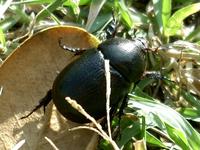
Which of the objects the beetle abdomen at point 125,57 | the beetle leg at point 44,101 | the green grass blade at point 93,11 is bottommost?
the beetle leg at point 44,101

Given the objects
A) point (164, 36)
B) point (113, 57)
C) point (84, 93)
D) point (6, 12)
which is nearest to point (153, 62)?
point (164, 36)

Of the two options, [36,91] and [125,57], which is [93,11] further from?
[36,91]

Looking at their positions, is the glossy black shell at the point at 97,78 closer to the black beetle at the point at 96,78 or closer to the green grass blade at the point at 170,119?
the black beetle at the point at 96,78

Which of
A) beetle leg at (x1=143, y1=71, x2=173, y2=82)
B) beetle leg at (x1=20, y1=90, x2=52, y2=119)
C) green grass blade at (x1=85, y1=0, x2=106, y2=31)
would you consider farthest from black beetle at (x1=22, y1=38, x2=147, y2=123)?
green grass blade at (x1=85, y1=0, x2=106, y2=31)

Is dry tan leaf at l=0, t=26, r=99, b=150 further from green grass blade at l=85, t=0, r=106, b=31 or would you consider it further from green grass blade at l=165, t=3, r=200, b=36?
green grass blade at l=165, t=3, r=200, b=36

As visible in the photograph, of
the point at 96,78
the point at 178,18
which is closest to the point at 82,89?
the point at 96,78

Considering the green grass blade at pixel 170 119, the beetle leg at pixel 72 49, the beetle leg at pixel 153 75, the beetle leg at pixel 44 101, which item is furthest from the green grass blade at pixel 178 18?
the beetle leg at pixel 44 101

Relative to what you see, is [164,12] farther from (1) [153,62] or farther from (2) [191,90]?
A: (2) [191,90]
